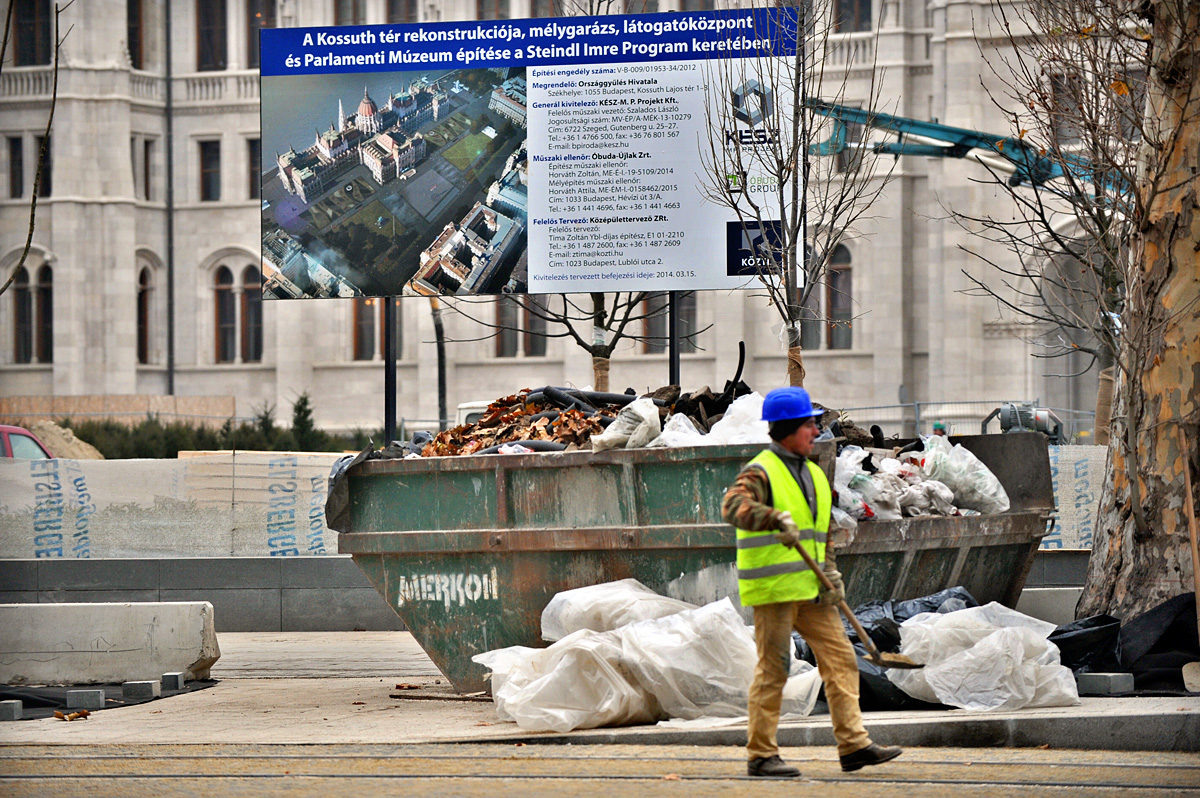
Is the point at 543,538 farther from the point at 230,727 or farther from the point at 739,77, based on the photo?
the point at 739,77

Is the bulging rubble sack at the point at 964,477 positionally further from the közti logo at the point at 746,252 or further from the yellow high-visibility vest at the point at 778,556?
the közti logo at the point at 746,252

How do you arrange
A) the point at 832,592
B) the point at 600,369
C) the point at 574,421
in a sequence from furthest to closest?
the point at 600,369 < the point at 574,421 < the point at 832,592

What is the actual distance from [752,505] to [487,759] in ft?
5.69

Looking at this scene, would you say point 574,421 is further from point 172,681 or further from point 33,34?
point 33,34

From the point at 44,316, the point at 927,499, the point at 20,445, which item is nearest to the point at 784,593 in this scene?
the point at 927,499

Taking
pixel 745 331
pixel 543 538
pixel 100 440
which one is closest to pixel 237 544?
pixel 543 538

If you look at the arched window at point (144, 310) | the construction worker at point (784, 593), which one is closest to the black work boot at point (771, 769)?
the construction worker at point (784, 593)

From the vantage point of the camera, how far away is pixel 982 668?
736 centimetres

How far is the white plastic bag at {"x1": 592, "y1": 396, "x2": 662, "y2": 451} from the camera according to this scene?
828cm

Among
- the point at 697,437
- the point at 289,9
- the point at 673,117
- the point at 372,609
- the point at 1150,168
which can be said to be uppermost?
the point at 289,9

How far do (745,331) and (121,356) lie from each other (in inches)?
693

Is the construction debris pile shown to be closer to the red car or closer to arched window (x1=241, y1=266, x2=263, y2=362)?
the red car

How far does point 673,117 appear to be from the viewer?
12.1 metres

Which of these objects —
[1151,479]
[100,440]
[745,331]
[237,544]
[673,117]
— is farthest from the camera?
[745,331]
